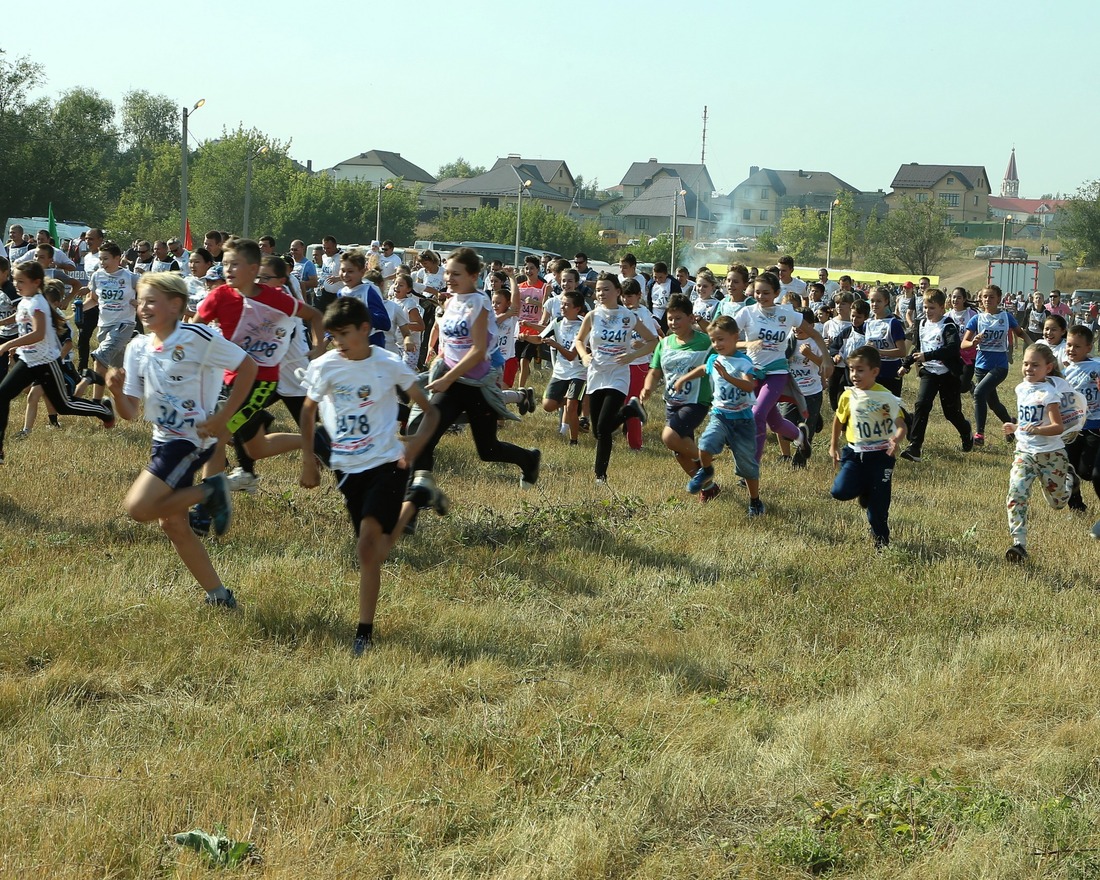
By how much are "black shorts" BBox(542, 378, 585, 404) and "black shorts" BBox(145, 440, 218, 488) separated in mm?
7190

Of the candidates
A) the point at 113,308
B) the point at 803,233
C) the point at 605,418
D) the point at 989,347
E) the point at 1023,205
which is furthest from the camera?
the point at 1023,205

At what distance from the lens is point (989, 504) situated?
1125 cm

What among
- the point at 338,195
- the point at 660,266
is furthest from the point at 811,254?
the point at 660,266

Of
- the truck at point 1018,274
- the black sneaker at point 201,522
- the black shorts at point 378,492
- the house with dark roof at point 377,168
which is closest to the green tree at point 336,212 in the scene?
the truck at point 1018,274

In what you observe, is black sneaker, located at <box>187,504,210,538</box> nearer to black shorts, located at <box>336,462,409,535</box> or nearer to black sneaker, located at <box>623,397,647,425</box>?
black shorts, located at <box>336,462,409,535</box>

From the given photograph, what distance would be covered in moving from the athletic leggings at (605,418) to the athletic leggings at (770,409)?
121 centimetres

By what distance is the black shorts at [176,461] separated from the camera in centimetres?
637

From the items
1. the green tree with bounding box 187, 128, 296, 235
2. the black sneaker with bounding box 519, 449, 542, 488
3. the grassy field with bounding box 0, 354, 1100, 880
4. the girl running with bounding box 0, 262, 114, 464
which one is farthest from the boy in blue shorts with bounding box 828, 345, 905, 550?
the green tree with bounding box 187, 128, 296, 235

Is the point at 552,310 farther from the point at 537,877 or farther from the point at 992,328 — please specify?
the point at 537,877

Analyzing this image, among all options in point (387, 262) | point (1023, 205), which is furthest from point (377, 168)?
point (387, 262)

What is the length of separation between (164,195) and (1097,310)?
72.6 metres

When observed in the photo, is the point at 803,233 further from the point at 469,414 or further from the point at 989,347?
the point at 469,414

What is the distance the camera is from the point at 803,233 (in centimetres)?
10669

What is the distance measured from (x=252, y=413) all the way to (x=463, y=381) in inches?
61.7
